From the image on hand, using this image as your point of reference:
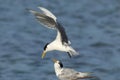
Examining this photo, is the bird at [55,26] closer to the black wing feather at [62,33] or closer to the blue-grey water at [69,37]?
the black wing feather at [62,33]

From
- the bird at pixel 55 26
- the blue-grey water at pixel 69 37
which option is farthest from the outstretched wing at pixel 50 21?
the blue-grey water at pixel 69 37

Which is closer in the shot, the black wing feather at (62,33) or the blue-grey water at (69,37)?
the black wing feather at (62,33)

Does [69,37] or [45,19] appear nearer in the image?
[45,19]

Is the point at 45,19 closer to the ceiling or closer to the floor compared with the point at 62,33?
closer to the ceiling

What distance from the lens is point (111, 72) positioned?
59.4 ft

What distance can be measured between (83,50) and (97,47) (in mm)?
428

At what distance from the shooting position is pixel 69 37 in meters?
19.9

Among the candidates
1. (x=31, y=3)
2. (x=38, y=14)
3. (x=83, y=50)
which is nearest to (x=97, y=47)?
(x=83, y=50)

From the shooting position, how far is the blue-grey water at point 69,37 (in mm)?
18125

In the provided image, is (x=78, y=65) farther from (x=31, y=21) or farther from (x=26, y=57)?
(x=31, y=21)

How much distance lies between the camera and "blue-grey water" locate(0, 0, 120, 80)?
714 inches

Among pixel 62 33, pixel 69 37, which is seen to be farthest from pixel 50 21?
pixel 69 37

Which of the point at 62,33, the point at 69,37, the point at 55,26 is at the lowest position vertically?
the point at 62,33

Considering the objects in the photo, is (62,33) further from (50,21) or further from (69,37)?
(69,37)
